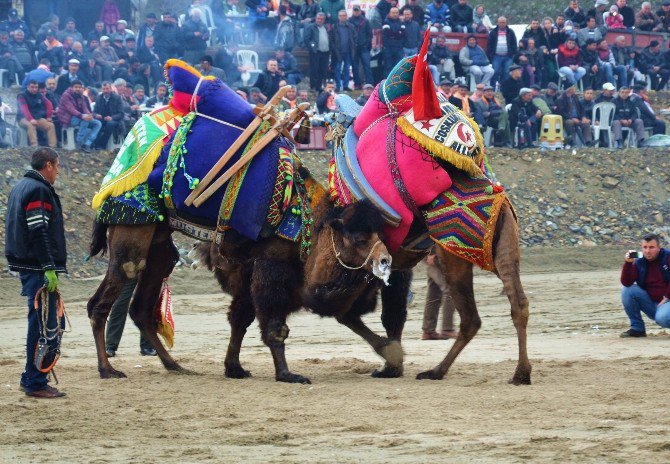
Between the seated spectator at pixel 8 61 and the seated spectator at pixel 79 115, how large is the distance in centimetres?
326

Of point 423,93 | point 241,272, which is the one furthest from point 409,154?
point 241,272

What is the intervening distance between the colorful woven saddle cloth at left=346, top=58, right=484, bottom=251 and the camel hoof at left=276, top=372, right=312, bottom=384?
1.26m

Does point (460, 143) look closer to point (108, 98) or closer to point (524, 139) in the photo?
point (108, 98)

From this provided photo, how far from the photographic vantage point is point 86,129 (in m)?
21.2

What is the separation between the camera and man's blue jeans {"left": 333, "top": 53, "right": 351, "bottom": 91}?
25.4 m

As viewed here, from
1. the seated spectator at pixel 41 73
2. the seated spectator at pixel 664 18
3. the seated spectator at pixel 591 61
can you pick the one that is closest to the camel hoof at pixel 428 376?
the seated spectator at pixel 41 73

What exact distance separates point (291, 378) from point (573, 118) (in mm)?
17239

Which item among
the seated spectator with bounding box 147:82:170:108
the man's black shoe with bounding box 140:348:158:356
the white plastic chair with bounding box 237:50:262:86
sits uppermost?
the white plastic chair with bounding box 237:50:262:86

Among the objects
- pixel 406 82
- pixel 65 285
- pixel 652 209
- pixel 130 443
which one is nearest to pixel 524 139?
pixel 652 209

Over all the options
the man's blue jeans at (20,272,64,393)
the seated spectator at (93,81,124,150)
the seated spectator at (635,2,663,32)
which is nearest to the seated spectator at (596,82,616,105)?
the seated spectator at (635,2,663,32)

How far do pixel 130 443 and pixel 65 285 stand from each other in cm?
1059

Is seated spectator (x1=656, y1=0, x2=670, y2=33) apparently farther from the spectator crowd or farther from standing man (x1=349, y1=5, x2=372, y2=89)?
standing man (x1=349, y1=5, x2=372, y2=89)

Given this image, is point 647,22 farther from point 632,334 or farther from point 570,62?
point 632,334

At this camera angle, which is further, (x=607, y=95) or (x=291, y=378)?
(x=607, y=95)
